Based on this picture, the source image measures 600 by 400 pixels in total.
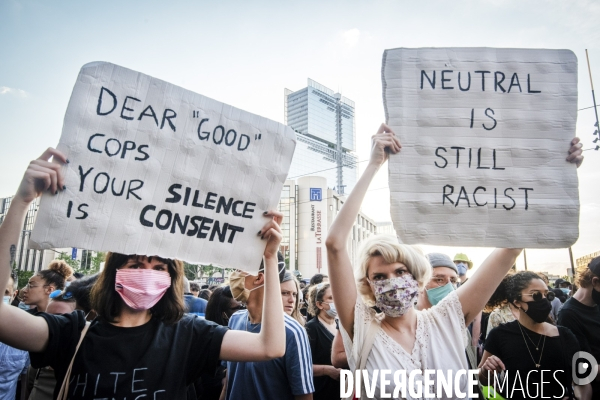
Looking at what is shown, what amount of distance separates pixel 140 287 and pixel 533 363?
9.39 ft

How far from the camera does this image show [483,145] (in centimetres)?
213

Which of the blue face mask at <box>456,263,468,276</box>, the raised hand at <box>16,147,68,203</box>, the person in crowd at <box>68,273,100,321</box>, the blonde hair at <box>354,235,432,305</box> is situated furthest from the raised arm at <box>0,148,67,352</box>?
the blue face mask at <box>456,263,468,276</box>

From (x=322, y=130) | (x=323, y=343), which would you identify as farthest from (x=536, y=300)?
(x=322, y=130)

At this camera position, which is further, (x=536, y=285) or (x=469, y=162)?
(x=536, y=285)

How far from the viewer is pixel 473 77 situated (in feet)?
7.20

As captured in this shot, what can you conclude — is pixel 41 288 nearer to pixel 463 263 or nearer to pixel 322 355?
pixel 322 355

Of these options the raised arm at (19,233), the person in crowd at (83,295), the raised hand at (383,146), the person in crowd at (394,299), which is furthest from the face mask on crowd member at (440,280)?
the person in crowd at (83,295)

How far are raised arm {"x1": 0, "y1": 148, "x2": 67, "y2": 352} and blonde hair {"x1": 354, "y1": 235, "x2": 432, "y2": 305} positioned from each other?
161 cm

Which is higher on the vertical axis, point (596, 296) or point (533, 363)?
point (596, 296)

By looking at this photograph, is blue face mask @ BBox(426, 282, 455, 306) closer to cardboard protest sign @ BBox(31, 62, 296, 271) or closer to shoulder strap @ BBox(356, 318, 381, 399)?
shoulder strap @ BBox(356, 318, 381, 399)

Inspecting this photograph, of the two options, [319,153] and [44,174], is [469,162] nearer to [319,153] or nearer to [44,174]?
[44,174]

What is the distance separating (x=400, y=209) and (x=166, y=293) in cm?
129

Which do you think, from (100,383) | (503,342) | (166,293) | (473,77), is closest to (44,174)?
(166,293)

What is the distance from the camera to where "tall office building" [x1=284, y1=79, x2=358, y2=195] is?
115875 millimetres
